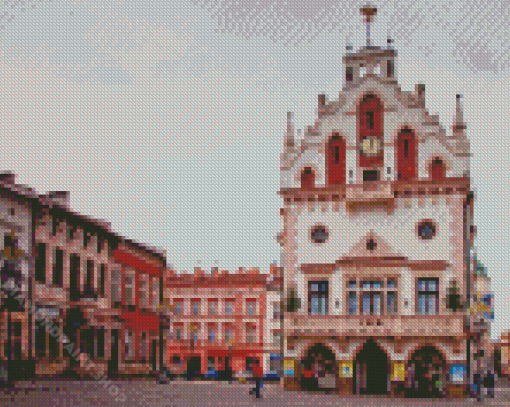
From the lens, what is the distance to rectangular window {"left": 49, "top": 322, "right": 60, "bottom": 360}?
5050cm

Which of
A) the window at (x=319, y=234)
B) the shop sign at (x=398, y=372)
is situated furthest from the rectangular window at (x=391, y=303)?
the window at (x=319, y=234)

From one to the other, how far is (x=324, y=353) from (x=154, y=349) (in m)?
21.5

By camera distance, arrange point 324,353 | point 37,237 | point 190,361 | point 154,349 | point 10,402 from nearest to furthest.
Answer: point 10,402 < point 37,237 < point 324,353 < point 154,349 < point 190,361

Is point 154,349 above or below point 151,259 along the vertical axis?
below

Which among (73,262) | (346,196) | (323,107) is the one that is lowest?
(73,262)

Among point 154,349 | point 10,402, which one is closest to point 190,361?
point 154,349

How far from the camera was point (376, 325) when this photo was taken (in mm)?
51438

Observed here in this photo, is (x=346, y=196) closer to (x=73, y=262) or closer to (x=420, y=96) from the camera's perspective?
(x=420, y=96)

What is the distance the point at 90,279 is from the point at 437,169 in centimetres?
2229

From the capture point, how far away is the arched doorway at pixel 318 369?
172ft

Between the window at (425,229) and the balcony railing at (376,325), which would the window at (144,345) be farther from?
the window at (425,229)

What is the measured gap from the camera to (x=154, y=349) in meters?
70.5

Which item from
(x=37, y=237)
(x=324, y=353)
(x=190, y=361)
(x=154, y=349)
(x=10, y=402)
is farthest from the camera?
(x=190, y=361)

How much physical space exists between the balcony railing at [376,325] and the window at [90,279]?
12874 millimetres
